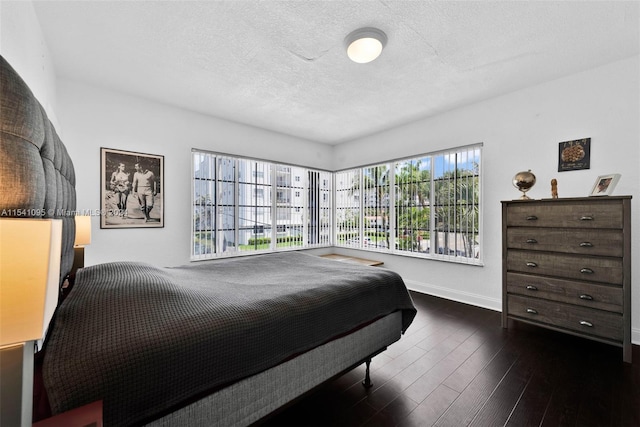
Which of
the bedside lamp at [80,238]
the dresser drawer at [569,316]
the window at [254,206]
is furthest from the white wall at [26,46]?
the dresser drawer at [569,316]

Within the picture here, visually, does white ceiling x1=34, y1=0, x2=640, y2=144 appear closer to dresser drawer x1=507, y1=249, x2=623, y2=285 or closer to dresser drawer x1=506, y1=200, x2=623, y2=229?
dresser drawer x1=506, y1=200, x2=623, y2=229

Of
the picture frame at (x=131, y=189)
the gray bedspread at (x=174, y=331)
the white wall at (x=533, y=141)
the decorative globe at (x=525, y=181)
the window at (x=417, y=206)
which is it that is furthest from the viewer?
the window at (x=417, y=206)

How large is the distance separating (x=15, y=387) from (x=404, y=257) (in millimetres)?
4293

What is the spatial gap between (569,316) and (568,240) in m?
0.70

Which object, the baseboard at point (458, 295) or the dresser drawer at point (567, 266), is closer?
the dresser drawer at point (567, 266)

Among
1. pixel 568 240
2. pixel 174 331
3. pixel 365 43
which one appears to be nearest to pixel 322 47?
pixel 365 43

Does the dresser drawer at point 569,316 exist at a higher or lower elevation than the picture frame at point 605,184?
lower

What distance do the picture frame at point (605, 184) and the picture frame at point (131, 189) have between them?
15.8 ft

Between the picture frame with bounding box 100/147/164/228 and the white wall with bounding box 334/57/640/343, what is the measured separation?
367 centimetres

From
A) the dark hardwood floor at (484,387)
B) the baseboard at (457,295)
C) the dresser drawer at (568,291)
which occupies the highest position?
the dresser drawer at (568,291)

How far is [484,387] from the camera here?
73.1 inches

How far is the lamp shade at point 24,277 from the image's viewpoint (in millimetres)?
561

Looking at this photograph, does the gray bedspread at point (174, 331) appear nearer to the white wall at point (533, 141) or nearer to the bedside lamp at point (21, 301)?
the bedside lamp at point (21, 301)

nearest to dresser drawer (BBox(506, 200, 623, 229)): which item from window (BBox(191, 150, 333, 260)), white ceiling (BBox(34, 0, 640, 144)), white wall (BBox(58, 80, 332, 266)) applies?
white ceiling (BBox(34, 0, 640, 144))
